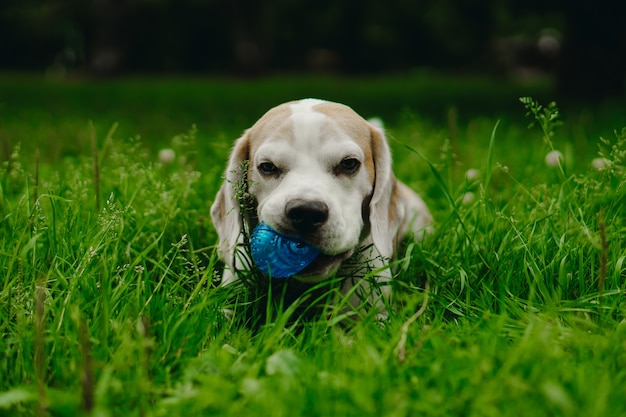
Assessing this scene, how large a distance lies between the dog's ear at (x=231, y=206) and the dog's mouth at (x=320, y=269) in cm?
32

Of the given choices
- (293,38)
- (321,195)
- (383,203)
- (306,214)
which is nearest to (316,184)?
(321,195)

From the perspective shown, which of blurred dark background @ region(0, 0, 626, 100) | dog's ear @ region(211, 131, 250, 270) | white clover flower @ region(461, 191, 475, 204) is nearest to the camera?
dog's ear @ region(211, 131, 250, 270)

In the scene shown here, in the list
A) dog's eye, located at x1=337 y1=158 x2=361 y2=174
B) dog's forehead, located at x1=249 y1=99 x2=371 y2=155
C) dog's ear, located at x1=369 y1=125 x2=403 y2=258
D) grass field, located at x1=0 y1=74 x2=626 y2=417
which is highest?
dog's forehead, located at x1=249 y1=99 x2=371 y2=155

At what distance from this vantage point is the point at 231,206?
3203 mm

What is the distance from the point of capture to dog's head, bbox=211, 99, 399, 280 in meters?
2.78

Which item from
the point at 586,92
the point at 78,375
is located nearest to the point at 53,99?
the point at 586,92

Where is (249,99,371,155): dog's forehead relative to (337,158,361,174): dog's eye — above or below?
above

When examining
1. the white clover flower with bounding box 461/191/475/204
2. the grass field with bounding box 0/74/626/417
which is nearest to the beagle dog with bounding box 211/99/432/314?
the grass field with bounding box 0/74/626/417

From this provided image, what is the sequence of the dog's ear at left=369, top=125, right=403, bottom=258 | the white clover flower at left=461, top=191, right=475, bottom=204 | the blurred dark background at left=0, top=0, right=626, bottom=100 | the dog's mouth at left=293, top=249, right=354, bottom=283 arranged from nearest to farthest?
the dog's mouth at left=293, top=249, right=354, bottom=283 → the dog's ear at left=369, top=125, right=403, bottom=258 → the white clover flower at left=461, top=191, right=475, bottom=204 → the blurred dark background at left=0, top=0, right=626, bottom=100

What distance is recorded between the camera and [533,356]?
1999mm

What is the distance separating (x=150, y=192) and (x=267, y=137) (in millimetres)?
755

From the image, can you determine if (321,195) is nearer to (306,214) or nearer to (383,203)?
(306,214)

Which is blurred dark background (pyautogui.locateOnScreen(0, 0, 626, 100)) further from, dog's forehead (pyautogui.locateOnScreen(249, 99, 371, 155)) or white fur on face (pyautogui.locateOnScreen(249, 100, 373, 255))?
white fur on face (pyautogui.locateOnScreen(249, 100, 373, 255))

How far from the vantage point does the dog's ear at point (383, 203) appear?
3.17 meters
